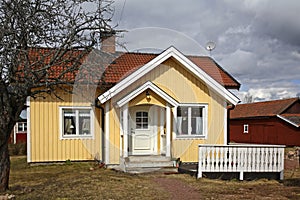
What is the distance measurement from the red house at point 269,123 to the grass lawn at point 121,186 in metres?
15.0

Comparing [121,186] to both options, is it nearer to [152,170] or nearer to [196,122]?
[152,170]

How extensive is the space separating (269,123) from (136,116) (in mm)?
17954

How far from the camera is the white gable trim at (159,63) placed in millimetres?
12461

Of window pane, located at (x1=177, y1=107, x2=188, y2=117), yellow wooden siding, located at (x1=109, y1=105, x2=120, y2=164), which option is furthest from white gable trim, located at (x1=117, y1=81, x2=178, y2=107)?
window pane, located at (x1=177, y1=107, x2=188, y2=117)

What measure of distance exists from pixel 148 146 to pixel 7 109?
6913 mm

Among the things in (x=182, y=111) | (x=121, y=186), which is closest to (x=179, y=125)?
(x=182, y=111)

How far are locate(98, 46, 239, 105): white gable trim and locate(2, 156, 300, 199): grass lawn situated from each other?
116 inches

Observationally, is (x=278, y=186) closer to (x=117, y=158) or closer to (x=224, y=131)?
(x=224, y=131)

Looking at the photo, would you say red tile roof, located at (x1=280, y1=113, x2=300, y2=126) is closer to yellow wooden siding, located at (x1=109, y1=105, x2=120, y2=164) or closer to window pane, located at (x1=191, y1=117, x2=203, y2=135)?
window pane, located at (x1=191, y1=117, x2=203, y2=135)

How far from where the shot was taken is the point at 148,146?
13.4 meters

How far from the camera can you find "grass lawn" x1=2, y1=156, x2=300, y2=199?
8023 mm

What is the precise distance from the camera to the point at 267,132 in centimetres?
2775

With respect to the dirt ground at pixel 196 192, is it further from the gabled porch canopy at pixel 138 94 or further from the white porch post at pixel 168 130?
the gabled porch canopy at pixel 138 94

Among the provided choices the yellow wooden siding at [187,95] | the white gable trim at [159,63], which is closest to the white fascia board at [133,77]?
the white gable trim at [159,63]
